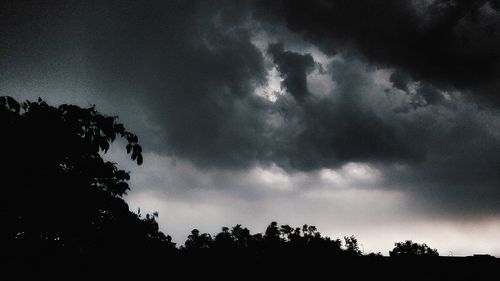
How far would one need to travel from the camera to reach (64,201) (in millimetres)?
3070

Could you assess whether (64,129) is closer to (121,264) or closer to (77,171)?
(77,171)

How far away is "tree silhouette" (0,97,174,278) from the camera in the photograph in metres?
2.96

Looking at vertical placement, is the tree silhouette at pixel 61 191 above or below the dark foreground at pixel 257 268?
above

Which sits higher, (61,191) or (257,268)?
(61,191)

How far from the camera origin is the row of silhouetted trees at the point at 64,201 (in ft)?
9.71

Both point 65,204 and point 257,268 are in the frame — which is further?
point 257,268

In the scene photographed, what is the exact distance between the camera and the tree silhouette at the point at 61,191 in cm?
296

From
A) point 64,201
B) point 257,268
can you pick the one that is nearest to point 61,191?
point 64,201

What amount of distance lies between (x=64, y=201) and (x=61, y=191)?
10 cm

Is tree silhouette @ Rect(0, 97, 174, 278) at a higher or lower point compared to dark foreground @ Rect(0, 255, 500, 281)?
higher

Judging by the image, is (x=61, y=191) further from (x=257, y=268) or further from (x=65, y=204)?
(x=257, y=268)

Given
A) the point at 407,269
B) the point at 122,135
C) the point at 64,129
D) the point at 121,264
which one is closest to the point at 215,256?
the point at 121,264

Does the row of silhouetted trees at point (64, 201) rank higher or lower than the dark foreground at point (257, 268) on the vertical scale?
higher

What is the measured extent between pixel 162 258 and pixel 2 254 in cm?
146
